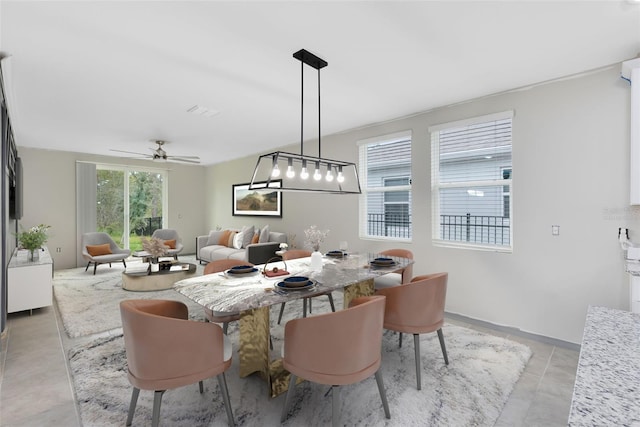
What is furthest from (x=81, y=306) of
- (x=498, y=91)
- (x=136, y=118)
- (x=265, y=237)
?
(x=498, y=91)

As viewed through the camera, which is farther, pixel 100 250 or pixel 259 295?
pixel 100 250

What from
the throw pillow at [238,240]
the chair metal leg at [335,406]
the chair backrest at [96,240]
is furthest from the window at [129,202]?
the chair metal leg at [335,406]

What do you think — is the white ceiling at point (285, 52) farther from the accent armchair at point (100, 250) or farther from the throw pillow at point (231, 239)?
the throw pillow at point (231, 239)

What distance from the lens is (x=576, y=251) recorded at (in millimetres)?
2834

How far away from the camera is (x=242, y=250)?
6102 millimetres

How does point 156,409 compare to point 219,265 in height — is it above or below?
below

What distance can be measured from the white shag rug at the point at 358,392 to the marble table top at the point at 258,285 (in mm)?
648

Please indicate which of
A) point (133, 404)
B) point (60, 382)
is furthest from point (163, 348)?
point (60, 382)

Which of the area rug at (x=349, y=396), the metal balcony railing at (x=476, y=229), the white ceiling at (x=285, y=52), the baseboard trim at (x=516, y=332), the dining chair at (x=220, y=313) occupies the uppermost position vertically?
the white ceiling at (x=285, y=52)

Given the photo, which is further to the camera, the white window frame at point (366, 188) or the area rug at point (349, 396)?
the white window frame at point (366, 188)

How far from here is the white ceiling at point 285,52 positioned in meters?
1.93

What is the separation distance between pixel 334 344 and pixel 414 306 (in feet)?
2.89

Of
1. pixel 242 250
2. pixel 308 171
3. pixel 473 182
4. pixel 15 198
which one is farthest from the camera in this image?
pixel 242 250

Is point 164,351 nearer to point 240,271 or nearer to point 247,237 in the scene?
point 240,271
